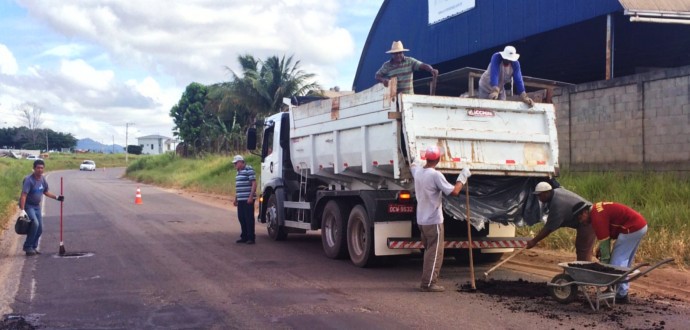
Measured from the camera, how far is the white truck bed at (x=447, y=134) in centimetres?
854

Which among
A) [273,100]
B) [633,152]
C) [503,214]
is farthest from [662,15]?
[273,100]

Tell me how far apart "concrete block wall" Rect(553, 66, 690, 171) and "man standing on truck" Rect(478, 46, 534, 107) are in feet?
15.4

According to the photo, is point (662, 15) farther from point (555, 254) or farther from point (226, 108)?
point (226, 108)

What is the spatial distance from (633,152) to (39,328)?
11.6 meters

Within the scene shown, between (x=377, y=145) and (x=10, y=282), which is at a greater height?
(x=377, y=145)

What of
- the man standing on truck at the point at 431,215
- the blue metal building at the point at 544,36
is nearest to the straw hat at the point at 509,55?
the man standing on truck at the point at 431,215

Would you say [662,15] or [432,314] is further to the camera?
[662,15]

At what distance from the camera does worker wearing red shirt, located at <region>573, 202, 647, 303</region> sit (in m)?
6.75

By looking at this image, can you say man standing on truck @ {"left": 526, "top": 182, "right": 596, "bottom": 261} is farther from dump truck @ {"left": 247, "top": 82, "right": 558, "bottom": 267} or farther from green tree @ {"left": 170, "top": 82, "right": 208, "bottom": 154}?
green tree @ {"left": 170, "top": 82, "right": 208, "bottom": 154}

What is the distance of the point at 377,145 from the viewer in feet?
29.9

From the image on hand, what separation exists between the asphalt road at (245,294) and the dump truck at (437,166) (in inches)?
20.6

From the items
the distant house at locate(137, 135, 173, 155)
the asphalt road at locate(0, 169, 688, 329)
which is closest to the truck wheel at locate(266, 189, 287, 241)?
the asphalt road at locate(0, 169, 688, 329)

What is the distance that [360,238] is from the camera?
9758 mm

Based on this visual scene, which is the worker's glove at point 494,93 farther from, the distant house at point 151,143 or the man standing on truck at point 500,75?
the distant house at point 151,143
